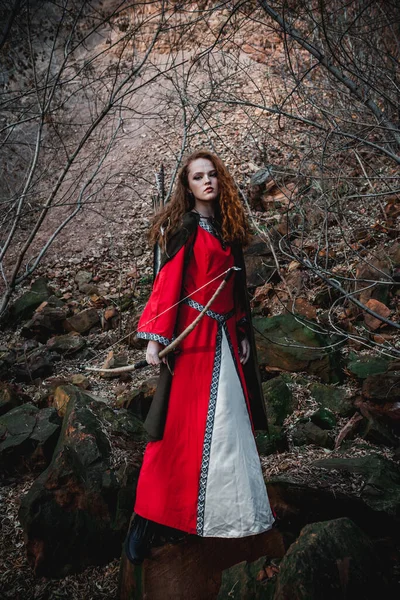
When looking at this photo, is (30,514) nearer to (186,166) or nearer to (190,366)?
(190,366)

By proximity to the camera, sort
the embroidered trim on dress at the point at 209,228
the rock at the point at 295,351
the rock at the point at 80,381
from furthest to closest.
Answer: the rock at the point at 80,381 < the rock at the point at 295,351 < the embroidered trim on dress at the point at 209,228

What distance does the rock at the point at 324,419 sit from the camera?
3459mm

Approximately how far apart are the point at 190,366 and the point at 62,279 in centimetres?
594

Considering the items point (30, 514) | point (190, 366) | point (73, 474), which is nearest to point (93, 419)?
point (73, 474)

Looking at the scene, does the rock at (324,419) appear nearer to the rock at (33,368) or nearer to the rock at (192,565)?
the rock at (192,565)

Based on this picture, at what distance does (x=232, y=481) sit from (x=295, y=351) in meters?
2.30

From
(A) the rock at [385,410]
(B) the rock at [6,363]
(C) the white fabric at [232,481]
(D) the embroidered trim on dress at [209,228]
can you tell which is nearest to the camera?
(C) the white fabric at [232,481]

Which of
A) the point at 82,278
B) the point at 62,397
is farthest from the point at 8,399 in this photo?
the point at 82,278

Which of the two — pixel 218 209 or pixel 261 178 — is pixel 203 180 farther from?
pixel 261 178

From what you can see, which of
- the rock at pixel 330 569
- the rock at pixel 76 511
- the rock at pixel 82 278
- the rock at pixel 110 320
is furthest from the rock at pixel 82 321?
the rock at pixel 330 569

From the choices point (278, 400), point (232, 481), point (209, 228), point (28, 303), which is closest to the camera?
point (232, 481)

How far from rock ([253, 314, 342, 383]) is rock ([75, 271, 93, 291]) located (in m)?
3.82

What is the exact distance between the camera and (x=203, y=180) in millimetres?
2336

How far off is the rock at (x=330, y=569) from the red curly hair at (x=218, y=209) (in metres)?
1.44
